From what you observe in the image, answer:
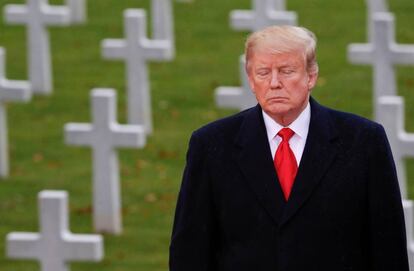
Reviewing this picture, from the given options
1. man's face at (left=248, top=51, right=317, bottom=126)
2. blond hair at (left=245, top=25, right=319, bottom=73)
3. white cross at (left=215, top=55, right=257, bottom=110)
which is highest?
blond hair at (left=245, top=25, right=319, bottom=73)

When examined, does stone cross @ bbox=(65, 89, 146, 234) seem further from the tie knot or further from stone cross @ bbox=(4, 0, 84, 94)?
the tie knot

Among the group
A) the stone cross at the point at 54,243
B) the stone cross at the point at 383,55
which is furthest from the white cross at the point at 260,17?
the stone cross at the point at 54,243

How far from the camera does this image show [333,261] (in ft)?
19.6

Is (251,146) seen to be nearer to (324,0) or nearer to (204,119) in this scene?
(204,119)

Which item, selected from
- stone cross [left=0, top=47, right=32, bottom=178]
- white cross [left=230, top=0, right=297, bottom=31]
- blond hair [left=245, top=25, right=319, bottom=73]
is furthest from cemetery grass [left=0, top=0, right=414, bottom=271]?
blond hair [left=245, top=25, right=319, bottom=73]

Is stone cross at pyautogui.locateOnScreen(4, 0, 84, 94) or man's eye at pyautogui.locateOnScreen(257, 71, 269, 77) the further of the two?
stone cross at pyautogui.locateOnScreen(4, 0, 84, 94)

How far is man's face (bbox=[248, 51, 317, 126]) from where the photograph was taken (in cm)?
587

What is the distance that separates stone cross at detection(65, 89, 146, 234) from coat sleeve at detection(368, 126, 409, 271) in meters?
6.31

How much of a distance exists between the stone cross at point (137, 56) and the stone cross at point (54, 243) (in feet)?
14.4

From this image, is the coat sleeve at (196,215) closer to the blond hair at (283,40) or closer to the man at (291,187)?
the man at (291,187)

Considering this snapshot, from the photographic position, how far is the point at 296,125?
605 centimetres

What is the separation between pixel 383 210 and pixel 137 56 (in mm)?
8716

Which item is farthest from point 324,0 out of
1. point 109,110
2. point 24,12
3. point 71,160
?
point 109,110

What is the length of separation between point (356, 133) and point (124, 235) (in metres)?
6.44
